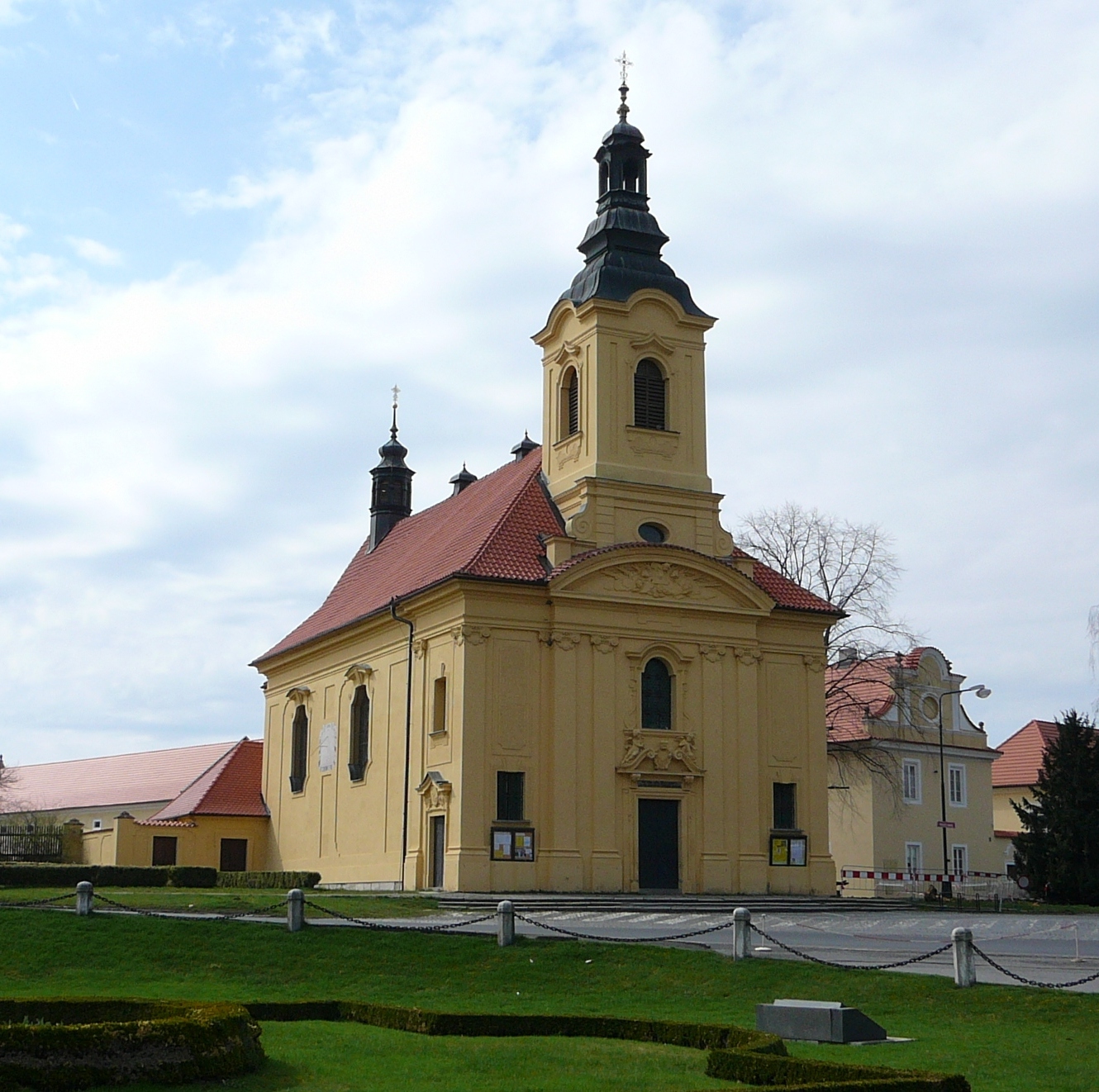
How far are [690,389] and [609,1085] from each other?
33.8 meters

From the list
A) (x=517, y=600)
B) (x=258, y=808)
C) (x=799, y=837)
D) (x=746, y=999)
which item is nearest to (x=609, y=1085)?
(x=746, y=999)

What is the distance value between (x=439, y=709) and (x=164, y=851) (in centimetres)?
1576

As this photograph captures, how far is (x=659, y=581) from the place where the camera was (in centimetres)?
4453

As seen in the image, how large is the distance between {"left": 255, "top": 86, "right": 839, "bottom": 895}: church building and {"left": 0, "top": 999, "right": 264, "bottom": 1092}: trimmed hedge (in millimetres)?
25543

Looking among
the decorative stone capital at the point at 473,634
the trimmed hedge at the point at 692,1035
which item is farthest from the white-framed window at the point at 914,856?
the trimmed hedge at the point at 692,1035

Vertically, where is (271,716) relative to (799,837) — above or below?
above

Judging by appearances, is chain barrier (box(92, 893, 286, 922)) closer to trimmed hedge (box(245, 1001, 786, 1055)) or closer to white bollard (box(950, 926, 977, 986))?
trimmed hedge (box(245, 1001, 786, 1055))

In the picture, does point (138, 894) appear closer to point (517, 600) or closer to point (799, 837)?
point (517, 600)

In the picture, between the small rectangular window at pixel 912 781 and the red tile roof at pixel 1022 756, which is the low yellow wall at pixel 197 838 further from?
the red tile roof at pixel 1022 756

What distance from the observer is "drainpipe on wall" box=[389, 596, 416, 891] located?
146ft

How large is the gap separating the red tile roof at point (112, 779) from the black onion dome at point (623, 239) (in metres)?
37.1

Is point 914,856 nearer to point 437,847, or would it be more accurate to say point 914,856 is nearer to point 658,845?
point 658,845

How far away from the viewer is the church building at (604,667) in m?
42.5

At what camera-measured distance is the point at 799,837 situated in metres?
45.4
